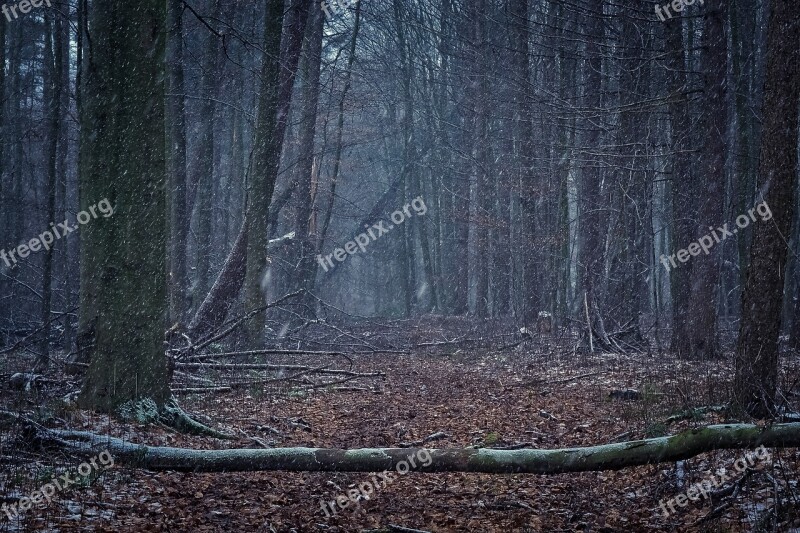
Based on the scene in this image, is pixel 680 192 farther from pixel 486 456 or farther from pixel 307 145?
pixel 486 456

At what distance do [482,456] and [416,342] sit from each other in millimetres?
15228

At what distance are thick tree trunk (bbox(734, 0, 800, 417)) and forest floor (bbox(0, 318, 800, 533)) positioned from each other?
81 cm

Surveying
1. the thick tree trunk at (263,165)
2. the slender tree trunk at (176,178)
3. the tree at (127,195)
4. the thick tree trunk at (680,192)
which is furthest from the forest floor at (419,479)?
the slender tree trunk at (176,178)

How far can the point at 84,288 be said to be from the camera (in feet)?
28.8

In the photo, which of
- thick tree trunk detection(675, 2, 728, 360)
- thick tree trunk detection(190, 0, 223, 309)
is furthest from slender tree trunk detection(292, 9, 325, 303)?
thick tree trunk detection(675, 2, 728, 360)

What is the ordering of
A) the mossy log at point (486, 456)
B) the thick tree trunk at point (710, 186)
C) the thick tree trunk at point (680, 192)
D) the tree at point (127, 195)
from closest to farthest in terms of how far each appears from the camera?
the mossy log at point (486, 456) → the tree at point (127, 195) → the thick tree trunk at point (710, 186) → the thick tree trunk at point (680, 192)

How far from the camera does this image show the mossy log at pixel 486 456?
4.92 metres

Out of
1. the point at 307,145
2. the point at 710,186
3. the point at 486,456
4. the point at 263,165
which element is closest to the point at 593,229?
the point at 710,186

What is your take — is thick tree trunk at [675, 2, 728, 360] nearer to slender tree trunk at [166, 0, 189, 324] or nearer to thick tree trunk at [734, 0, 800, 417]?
thick tree trunk at [734, 0, 800, 417]

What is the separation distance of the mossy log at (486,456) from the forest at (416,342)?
2 cm

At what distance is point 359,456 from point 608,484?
7.86 feet

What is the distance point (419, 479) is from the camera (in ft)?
22.1

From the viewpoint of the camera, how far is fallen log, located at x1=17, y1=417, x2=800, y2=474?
16.2 ft

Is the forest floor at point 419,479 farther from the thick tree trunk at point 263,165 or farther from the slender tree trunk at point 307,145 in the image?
the slender tree trunk at point 307,145
